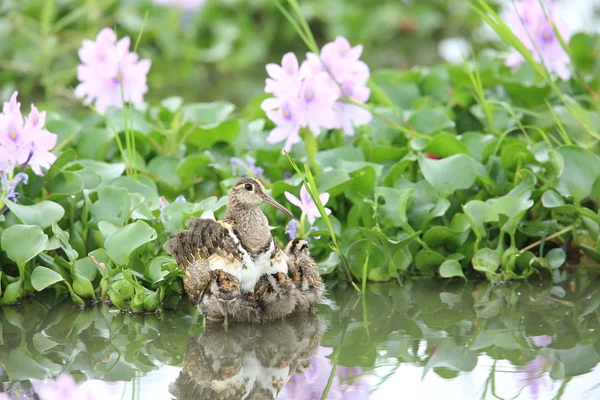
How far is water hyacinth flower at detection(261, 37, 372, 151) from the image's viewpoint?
449 centimetres

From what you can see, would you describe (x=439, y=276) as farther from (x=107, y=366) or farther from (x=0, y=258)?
(x=0, y=258)

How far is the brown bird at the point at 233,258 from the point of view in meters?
3.70

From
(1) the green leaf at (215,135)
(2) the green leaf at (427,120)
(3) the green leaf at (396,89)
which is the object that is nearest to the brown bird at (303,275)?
(1) the green leaf at (215,135)

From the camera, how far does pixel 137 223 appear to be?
398 centimetres

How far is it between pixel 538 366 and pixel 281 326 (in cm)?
107

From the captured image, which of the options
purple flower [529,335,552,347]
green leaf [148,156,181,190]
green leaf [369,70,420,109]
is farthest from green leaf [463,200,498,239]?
green leaf [369,70,420,109]

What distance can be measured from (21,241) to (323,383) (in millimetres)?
1536

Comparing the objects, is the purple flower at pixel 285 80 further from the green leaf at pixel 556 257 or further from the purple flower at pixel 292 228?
the green leaf at pixel 556 257

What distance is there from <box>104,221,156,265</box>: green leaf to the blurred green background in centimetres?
454

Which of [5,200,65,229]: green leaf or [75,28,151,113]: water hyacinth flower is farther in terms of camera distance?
[75,28,151,113]: water hyacinth flower

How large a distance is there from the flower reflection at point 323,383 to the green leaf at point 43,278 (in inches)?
48.1

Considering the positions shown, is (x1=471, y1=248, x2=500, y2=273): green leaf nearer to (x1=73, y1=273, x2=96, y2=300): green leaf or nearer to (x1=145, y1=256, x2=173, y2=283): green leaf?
(x1=145, y1=256, x2=173, y2=283): green leaf

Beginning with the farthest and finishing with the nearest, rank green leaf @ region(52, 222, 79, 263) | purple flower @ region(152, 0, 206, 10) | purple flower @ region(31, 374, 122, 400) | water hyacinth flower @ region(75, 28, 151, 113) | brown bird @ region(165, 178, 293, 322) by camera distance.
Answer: purple flower @ region(152, 0, 206, 10), water hyacinth flower @ region(75, 28, 151, 113), green leaf @ region(52, 222, 79, 263), brown bird @ region(165, 178, 293, 322), purple flower @ region(31, 374, 122, 400)

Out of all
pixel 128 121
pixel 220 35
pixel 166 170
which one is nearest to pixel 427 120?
pixel 166 170
